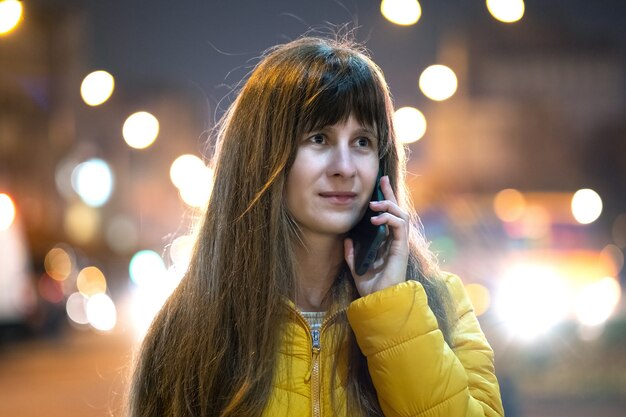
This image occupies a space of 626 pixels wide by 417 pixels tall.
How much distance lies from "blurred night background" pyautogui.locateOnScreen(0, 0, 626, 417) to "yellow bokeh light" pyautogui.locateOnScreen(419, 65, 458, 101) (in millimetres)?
22

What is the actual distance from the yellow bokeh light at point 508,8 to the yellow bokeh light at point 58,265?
58.3 ft

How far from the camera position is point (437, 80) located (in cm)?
931

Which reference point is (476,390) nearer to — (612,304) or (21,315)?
(612,304)

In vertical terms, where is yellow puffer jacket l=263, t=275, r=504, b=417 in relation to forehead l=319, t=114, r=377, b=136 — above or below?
below

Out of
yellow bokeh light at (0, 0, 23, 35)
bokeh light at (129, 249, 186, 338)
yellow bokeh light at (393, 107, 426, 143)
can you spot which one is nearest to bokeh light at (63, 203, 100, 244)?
bokeh light at (129, 249, 186, 338)

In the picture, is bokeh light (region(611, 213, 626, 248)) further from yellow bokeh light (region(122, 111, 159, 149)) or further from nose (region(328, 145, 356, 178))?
nose (region(328, 145, 356, 178))

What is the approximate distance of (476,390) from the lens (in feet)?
9.86

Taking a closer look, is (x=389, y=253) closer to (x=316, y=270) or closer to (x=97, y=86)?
(x=316, y=270)

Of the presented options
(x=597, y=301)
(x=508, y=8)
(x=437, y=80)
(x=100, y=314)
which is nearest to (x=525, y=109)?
(x=100, y=314)

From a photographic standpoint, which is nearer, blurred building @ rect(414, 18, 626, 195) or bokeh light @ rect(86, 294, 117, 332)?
bokeh light @ rect(86, 294, 117, 332)

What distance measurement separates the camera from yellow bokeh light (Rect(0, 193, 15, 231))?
19000 mm

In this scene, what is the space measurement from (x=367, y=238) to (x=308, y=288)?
27 centimetres

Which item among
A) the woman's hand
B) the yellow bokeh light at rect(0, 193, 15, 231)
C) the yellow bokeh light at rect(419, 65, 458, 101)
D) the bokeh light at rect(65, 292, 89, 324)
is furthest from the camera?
the bokeh light at rect(65, 292, 89, 324)

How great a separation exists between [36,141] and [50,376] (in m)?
37.2
